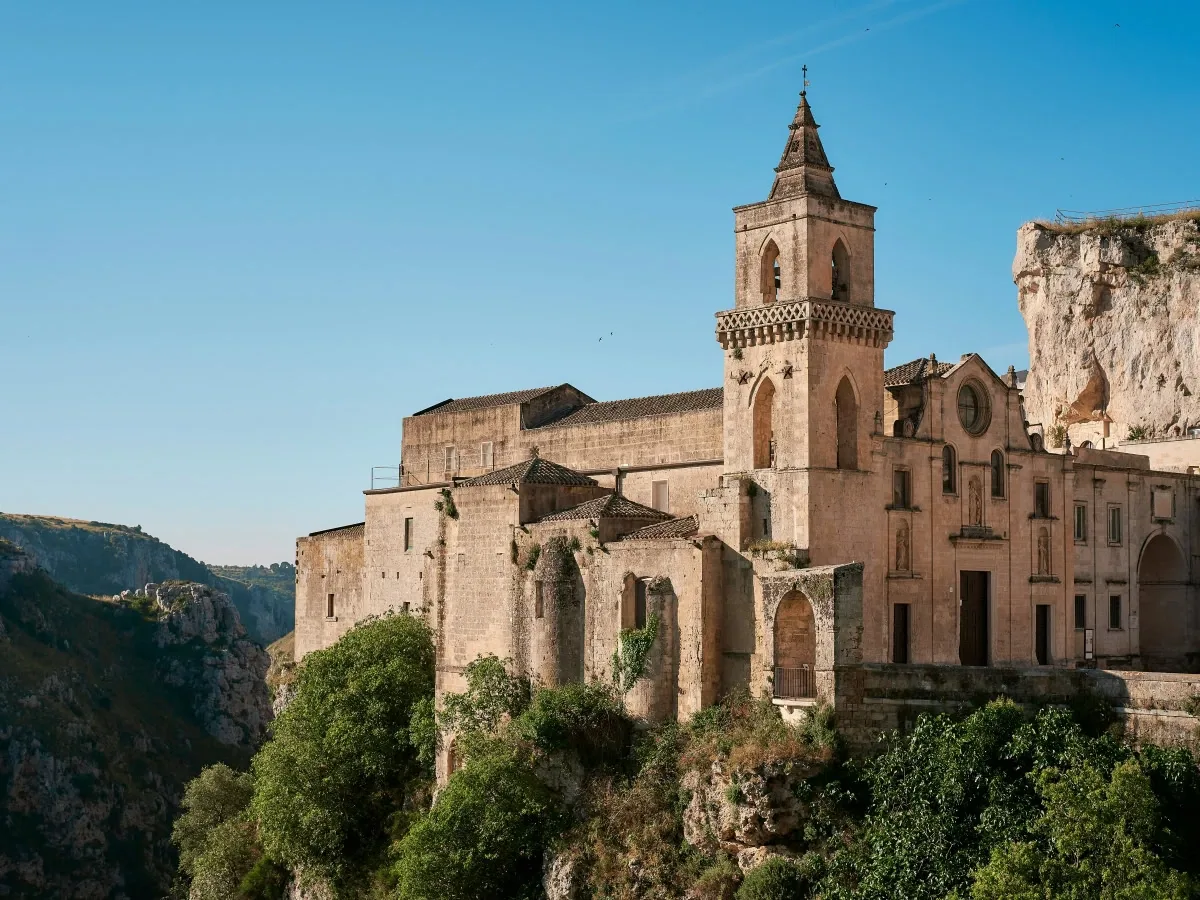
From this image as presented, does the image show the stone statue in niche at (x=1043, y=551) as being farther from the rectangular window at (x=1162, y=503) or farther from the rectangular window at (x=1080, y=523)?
the rectangular window at (x=1162, y=503)

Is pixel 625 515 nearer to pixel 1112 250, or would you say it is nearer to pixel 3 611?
pixel 1112 250

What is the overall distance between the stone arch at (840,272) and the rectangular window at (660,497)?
25.9 ft

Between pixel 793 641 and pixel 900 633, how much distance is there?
4630mm

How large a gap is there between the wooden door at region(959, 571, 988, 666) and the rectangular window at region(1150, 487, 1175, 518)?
8570 mm

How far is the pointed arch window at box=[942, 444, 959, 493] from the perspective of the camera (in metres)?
40.3

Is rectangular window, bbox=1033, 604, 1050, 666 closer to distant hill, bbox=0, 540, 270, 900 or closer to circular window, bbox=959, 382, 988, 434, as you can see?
circular window, bbox=959, 382, 988, 434

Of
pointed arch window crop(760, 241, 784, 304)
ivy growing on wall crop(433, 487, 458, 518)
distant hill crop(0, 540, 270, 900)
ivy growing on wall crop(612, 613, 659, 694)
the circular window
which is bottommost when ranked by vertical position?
distant hill crop(0, 540, 270, 900)

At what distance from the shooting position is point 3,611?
104188 mm

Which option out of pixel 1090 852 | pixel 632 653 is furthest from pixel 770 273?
pixel 1090 852

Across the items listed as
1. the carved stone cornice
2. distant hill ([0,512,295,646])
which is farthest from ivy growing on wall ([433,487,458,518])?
distant hill ([0,512,295,646])

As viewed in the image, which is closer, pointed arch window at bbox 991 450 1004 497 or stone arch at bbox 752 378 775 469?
stone arch at bbox 752 378 775 469

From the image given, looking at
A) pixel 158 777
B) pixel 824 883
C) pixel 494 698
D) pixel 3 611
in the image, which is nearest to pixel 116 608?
pixel 3 611

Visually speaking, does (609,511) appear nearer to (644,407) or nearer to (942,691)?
(644,407)

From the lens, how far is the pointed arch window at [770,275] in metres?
38.4
